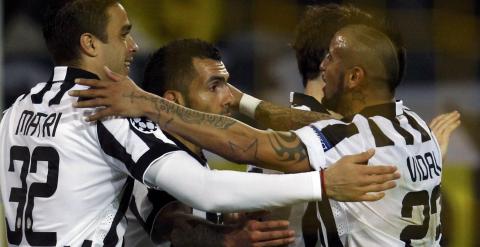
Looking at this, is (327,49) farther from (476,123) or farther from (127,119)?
(476,123)

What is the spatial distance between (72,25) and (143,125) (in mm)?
465

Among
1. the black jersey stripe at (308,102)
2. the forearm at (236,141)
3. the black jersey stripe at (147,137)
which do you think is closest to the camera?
the black jersey stripe at (147,137)

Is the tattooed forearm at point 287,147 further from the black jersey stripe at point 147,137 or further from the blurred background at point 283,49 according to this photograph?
the blurred background at point 283,49

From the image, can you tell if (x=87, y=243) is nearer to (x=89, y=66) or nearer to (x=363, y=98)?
(x=89, y=66)

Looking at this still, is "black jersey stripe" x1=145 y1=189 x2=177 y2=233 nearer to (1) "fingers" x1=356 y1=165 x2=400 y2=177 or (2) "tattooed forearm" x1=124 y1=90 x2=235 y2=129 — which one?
(2) "tattooed forearm" x1=124 y1=90 x2=235 y2=129

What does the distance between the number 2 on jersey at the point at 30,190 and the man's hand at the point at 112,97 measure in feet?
0.69

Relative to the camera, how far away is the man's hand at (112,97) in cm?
→ 317

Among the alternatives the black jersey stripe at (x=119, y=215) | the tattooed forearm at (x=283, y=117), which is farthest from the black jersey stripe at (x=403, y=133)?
the black jersey stripe at (x=119, y=215)

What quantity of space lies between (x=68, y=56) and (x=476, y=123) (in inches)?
119

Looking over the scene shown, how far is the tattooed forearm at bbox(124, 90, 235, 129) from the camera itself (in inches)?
131

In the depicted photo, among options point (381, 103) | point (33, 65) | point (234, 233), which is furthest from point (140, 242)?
point (33, 65)

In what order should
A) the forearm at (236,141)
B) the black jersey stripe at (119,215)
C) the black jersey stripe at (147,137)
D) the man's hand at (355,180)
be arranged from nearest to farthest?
the man's hand at (355,180), the black jersey stripe at (147,137), the black jersey stripe at (119,215), the forearm at (236,141)

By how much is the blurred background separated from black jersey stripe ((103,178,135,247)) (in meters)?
2.02

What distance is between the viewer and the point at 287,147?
11.2ft
